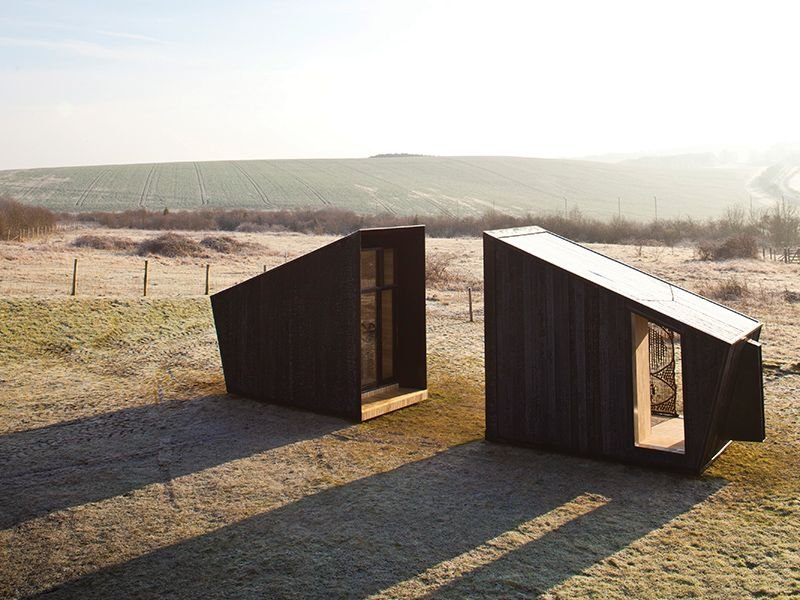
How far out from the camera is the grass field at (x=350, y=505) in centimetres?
653

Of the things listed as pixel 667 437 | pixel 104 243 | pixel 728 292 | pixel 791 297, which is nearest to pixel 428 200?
pixel 104 243

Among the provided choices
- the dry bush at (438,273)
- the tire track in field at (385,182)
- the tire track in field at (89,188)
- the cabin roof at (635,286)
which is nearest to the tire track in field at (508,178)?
the tire track in field at (385,182)

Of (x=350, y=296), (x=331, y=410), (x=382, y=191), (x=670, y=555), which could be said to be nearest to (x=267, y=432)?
(x=331, y=410)

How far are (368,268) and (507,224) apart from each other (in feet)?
121

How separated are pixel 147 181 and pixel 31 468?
230 ft

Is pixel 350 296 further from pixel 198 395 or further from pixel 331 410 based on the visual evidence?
pixel 198 395

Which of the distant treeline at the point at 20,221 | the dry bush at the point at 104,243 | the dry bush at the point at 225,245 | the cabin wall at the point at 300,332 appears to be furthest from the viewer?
the distant treeline at the point at 20,221

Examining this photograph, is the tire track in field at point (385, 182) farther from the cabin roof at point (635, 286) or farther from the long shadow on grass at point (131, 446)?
the cabin roof at point (635, 286)

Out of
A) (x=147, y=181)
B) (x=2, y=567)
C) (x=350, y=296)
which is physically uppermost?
(x=147, y=181)

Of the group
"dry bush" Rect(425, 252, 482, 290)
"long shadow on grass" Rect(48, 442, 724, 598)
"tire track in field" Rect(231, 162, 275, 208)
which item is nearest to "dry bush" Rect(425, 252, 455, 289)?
"dry bush" Rect(425, 252, 482, 290)

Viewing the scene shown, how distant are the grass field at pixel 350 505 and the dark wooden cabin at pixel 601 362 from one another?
12.5 inches

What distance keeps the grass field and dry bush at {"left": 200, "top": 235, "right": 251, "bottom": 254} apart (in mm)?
19917

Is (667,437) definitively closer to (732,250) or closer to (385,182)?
(732,250)

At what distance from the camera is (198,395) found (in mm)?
13039
